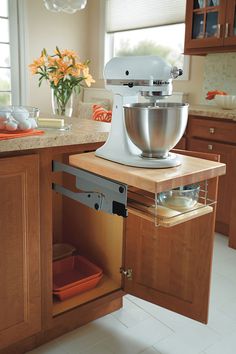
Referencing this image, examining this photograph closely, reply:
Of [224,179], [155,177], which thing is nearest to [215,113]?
[224,179]

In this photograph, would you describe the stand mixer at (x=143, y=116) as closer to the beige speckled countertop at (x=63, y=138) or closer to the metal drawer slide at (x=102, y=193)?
the metal drawer slide at (x=102, y=193)

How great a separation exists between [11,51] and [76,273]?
3260mm

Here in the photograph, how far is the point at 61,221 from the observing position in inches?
90.7

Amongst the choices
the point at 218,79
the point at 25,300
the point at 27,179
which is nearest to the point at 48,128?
the point at 27,179

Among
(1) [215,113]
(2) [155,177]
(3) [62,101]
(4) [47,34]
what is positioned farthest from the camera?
(4) [47,34]

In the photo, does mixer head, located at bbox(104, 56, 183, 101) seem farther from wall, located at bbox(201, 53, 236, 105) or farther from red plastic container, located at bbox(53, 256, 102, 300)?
wall, located at bbox(201, 53, 236, 105)

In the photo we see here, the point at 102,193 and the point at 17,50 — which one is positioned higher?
the point at 17,50

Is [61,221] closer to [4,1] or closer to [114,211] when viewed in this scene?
[114,211]

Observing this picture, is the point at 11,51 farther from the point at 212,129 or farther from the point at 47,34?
the point at 212,129

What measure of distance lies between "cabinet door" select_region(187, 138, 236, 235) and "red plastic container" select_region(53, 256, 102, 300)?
50.5 inches

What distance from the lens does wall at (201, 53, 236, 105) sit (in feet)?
11.7

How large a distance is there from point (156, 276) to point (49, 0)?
6.34 ft

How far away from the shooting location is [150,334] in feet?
5.91

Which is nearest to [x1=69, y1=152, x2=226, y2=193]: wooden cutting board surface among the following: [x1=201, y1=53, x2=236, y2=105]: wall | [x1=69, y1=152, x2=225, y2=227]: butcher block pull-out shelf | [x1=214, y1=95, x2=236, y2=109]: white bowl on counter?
[x1=69, y1=152, x2=225, y2=227]: butcher block pull-out shelf
